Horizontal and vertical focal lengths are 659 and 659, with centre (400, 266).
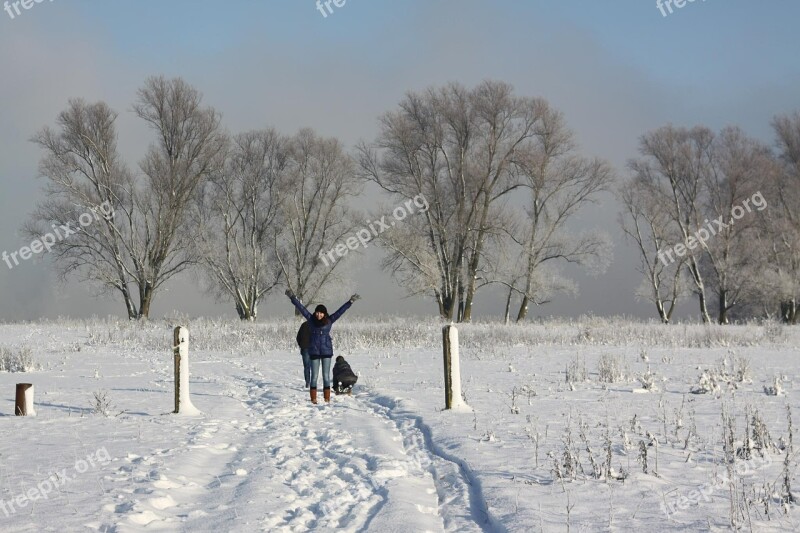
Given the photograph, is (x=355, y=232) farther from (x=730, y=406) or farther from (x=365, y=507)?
(x=365, y=507)

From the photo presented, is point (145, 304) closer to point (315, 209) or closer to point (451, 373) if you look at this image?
point (315, 209)

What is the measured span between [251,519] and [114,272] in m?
32.7

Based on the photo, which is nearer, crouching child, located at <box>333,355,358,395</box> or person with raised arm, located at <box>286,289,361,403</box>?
person with raised arm, located at <box>286,289,361,403</box>

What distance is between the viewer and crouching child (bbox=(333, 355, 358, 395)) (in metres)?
12.1

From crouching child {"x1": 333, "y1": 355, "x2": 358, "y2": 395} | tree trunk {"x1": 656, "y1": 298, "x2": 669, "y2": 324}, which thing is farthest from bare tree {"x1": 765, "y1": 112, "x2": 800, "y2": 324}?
crouching child {"x1": 333, "y1": 355, "x2": 358, "y2": 395}

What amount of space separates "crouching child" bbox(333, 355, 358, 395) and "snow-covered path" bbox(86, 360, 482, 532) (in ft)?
9.41

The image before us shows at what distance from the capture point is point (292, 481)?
5594 millimetres

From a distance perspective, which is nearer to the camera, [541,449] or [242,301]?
[541,449]

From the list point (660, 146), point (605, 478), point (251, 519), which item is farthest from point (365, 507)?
point (660, 146)

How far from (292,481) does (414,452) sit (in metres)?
1.71

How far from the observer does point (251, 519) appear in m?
4.50

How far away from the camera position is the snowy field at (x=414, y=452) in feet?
15.0

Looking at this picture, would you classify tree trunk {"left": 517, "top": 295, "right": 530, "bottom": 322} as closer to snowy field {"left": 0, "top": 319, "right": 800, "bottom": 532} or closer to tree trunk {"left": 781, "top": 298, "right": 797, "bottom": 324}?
tree trunk {"left": 781, "top": 298, "right": 797, "bottom": 324}

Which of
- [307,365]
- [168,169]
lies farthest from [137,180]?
[307,365]
